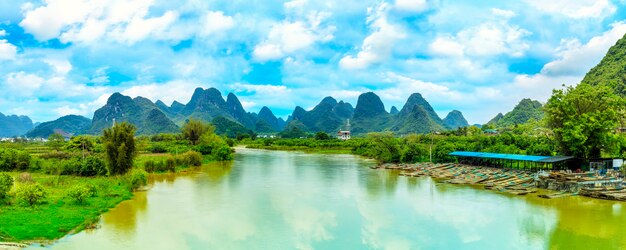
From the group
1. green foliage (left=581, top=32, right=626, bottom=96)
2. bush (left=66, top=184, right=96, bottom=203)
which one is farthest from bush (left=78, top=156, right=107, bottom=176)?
green foliage (left=581, top=32, right=626, bottom=96)

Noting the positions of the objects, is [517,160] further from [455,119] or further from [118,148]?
[455,119]

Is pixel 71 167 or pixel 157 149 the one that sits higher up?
pixel 157 149

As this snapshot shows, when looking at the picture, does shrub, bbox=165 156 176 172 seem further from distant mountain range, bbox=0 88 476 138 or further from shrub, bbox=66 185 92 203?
distant mountain range, bbox=0 88 476 138

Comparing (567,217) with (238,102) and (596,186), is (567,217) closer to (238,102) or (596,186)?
Answer: (596,186)

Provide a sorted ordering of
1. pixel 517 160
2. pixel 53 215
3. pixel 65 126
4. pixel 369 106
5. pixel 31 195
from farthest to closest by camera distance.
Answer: pixel 65 126
pixel 369 106
pixel 517 160
pixel 31 195
pixel 53 215

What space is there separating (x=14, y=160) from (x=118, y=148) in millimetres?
8276

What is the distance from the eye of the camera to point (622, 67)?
4188 centimetres

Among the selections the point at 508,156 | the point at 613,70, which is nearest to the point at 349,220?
the point at 508,156

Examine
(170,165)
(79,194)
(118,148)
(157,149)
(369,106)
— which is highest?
(369,106)

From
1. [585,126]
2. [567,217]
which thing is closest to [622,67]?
[585,126]

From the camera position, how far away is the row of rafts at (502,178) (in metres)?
16.4

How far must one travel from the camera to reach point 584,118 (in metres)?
19.6

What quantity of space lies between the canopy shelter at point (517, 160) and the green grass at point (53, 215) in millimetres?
18670

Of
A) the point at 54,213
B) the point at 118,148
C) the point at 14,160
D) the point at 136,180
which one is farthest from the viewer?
the point at 14,160
